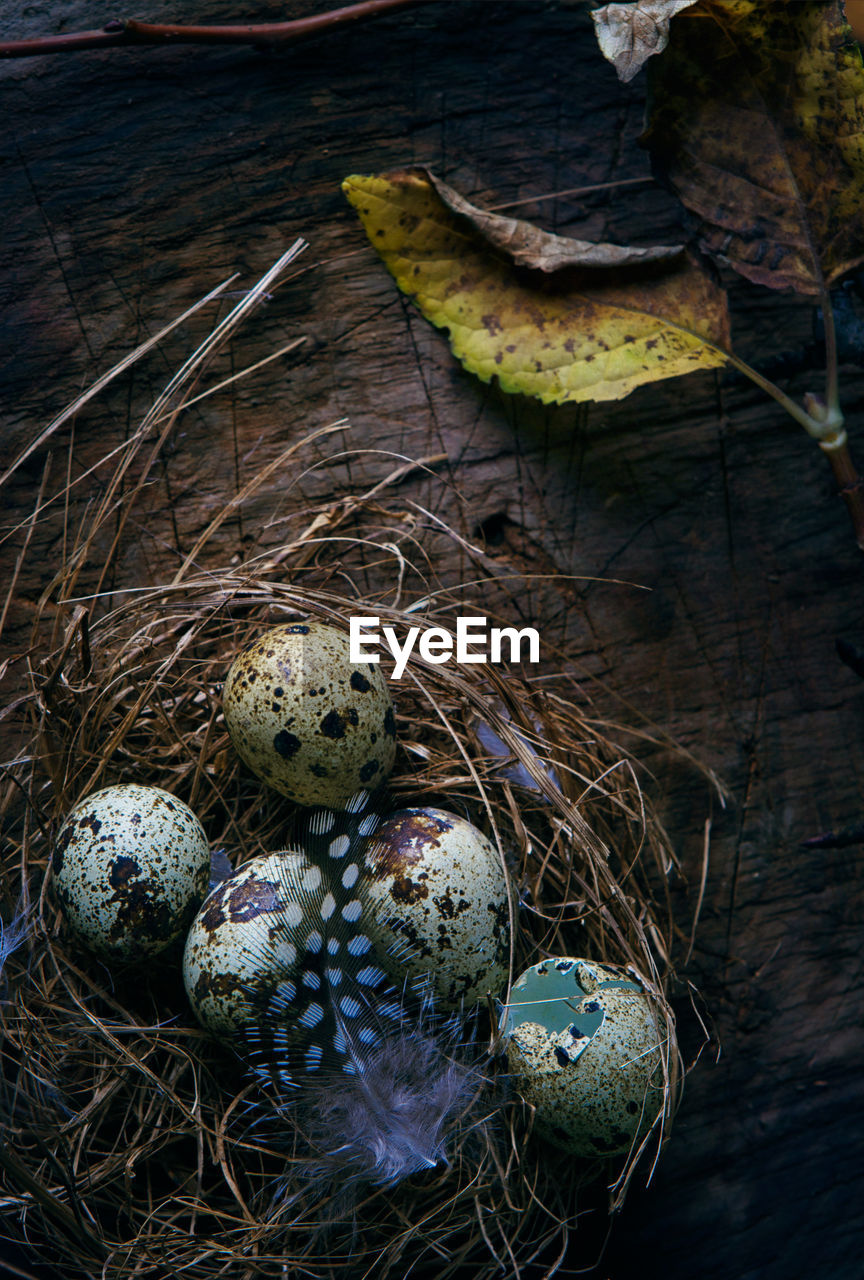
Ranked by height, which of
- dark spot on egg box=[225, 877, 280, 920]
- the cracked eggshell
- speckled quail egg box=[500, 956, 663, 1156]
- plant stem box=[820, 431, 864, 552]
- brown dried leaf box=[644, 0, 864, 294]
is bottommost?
speckled quail egg box=[500, 956, 663, 1156]

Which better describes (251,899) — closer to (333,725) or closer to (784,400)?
(333,725)

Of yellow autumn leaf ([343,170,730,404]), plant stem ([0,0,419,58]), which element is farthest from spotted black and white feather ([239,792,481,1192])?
plant stem ([0,0,419,58])

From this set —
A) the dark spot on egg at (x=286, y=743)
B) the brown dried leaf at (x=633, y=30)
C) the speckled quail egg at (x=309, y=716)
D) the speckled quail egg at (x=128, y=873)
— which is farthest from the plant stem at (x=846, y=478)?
the speckled quail egg at (x=128, y=873)

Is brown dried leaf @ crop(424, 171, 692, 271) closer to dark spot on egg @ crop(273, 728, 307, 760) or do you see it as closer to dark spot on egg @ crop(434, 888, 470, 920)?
dark spot on egg @ crop(273, 728, 307, 760)

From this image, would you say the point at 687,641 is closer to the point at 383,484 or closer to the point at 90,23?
the point at 383,484

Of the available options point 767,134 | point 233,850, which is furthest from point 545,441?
point 233,850

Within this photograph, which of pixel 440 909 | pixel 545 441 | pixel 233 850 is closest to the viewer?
pixel 440 909

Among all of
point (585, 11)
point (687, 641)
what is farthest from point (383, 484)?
A: point (585, 11)
